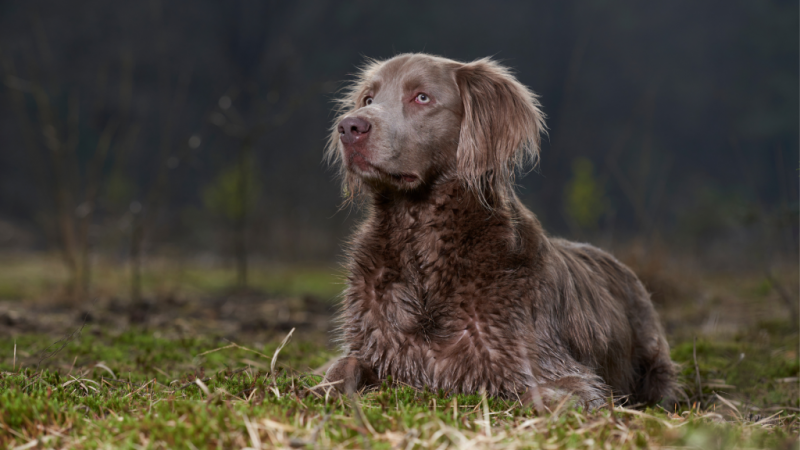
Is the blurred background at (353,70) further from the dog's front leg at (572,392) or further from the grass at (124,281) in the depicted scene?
the dog's front leg at (572,392)

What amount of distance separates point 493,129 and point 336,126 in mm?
874

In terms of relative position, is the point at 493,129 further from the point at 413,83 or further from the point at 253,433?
the point at 253,433

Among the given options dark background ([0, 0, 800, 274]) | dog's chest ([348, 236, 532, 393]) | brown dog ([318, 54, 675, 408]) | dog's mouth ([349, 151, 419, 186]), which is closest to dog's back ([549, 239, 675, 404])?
brown dog ([318, 54, 675, 408])

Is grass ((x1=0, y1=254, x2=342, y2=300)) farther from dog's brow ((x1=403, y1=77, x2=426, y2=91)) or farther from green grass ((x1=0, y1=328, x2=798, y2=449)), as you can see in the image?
green grass ((x1=0, y1=328, x2=798, y2=449))

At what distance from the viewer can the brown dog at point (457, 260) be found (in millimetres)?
2701

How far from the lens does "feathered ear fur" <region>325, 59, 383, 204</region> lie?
335cm

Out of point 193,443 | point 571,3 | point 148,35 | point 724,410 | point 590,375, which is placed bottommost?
point 724,410

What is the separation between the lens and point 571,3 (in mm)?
55031

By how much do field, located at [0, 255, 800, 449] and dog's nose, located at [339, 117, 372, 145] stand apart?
100 centimetres

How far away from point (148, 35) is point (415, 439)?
49.9 m

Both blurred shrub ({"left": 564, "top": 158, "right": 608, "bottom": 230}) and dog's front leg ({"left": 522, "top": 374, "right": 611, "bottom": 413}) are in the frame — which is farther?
blurred shrub ({"left": 564, "top": 158, "right": 608, "bottom": 230})

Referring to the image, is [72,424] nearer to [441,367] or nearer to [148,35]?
[441,367]

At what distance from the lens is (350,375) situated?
2648mm

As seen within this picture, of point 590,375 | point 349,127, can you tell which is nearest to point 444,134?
point 349,127
